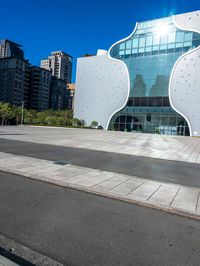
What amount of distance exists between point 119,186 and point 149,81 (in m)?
44.3

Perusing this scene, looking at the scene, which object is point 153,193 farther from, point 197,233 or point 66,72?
point 66,72

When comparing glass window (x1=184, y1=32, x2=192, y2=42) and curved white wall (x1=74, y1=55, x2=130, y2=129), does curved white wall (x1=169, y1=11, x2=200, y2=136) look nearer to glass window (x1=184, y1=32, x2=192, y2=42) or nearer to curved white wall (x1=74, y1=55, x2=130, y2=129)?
glass window (x1=184, y1=32, x2=192, y2=42)

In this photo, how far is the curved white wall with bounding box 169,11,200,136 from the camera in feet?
137

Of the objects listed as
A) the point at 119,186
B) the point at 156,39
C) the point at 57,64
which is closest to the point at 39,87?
the point at 57,64

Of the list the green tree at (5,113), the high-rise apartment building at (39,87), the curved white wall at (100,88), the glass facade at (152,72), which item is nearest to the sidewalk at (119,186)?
the glass facade at (152,72)

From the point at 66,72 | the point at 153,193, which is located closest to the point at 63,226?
the point at 153,193

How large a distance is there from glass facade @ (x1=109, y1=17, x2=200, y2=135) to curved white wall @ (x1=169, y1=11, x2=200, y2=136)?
1169mm

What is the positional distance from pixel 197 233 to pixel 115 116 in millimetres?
47261

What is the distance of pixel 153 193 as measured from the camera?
576 cm

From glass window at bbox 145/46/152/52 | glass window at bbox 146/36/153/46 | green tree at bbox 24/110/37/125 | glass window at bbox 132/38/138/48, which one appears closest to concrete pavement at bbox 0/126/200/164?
glass window at bbox 145/46/152/52

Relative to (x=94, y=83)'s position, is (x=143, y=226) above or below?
below

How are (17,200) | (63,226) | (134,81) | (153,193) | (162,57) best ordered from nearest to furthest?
1. (63,226)
2. (17,200)
3. (153,193)
4. (162,57)
5. (134,81)

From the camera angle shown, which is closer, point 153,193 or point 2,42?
point 153,193

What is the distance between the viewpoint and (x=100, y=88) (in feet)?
172
